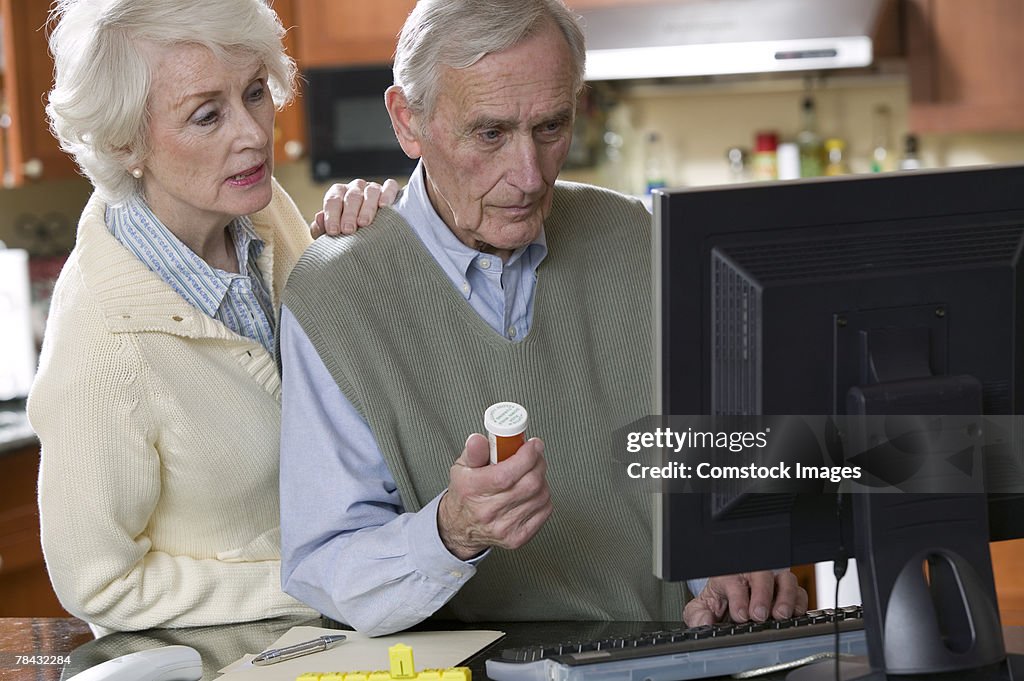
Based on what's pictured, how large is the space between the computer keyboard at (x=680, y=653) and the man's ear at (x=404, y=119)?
607 millimetres

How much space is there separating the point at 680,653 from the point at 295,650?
40 centimetres

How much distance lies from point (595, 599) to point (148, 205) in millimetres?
756

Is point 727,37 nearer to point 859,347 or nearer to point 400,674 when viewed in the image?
point 859,347

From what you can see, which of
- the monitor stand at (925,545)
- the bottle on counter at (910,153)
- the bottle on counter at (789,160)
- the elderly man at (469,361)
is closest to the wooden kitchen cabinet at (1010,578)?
the bottle on counter at (910,153)

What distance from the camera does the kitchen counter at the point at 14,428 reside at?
291cm

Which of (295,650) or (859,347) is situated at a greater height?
(859,347)

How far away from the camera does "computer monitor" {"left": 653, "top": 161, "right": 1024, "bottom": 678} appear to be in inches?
43.4

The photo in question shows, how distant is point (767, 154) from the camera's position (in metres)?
3.62

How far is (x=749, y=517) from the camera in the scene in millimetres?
1142

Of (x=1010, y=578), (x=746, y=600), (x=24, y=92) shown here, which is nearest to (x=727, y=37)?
(x=1010, y=578)

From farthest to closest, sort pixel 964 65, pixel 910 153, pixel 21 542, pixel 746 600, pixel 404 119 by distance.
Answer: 1. pixel 910 153
2. pixel 964 65
3. pixel 21 542
4. pixel 404 119
5. pixel 746 600

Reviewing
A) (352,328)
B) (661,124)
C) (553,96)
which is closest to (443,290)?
(352,328)

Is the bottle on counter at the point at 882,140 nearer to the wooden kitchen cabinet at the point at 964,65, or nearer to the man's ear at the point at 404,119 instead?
the wooden kitchen cabinet at the point at 964,65

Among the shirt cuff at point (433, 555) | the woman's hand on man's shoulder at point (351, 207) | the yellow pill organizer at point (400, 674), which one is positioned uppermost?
the woman's hand on man's shoulder at point (351, 207)
